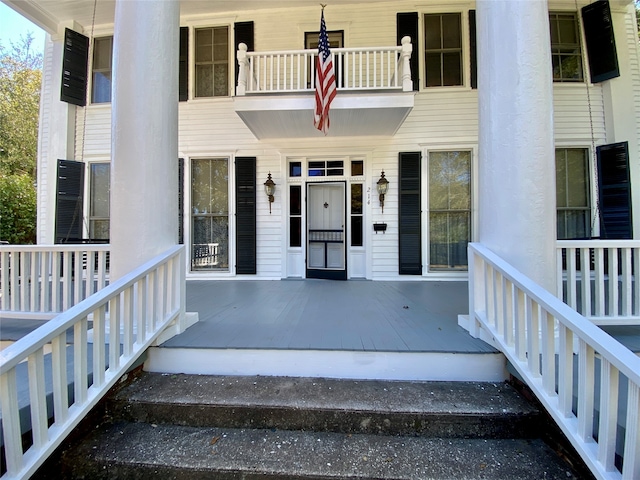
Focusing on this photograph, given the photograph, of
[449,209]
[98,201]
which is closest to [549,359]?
[449,209]

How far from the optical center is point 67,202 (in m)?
5.21

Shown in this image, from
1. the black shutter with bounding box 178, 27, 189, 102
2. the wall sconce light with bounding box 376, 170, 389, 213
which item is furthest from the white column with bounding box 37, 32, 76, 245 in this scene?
the wall sconce light with bounding box 376, 170, 389, 213

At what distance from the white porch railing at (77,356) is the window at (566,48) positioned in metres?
7.03

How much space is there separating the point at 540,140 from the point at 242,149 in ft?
15.1

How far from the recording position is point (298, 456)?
143 centimetres

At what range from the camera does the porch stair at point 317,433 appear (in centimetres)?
137

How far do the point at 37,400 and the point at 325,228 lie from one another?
4409 mm

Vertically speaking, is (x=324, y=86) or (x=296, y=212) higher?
(x=324, y=86)

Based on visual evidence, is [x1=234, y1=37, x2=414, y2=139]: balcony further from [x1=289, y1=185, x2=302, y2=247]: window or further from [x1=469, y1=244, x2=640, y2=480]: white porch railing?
[x1=469, y1=244, x2=640, y2=480]: white porch railing

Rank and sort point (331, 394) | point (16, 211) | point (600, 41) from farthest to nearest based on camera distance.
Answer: point (16, 211) → point (600, 41) → point (331, 394)

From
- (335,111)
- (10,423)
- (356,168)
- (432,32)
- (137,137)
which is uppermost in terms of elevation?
(432,32)

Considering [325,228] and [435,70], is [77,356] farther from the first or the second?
[435,70]

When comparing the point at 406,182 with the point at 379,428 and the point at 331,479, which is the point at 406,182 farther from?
the point at 331,479

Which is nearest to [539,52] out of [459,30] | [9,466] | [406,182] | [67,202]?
[406,182]
